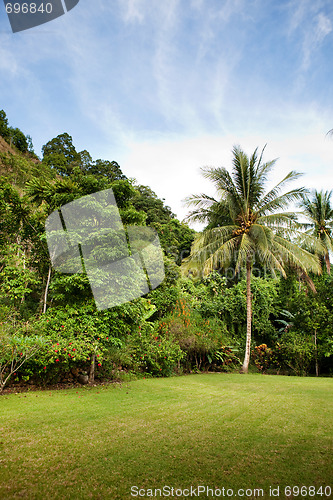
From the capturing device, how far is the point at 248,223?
39.6 ft

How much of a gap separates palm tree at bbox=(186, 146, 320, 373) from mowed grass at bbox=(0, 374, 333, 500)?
6.39 metres

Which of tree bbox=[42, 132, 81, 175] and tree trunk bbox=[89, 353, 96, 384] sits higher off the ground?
tree bbox=[42, 132, 81, 175]

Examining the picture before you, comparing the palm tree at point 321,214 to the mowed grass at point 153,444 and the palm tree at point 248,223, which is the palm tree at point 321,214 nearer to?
the palm tree at point 248,223

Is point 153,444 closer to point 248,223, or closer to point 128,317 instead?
point 128,317

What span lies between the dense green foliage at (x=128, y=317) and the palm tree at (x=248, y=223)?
0.77 meters

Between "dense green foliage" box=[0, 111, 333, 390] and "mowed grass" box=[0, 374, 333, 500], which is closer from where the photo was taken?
"mowed grass" box=[0, 374, 333, 500]

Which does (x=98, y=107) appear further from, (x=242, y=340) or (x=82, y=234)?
(x=242, y=340)

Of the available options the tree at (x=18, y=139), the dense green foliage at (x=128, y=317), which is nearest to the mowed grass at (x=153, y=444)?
the dense green foliage at (x=128, y=317)

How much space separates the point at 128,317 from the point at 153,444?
499cm

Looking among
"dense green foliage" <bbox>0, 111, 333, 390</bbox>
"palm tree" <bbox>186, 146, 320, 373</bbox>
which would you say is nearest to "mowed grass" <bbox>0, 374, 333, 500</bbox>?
"dense green foliage" <bbox>0, 111, 333, 390</bbox>

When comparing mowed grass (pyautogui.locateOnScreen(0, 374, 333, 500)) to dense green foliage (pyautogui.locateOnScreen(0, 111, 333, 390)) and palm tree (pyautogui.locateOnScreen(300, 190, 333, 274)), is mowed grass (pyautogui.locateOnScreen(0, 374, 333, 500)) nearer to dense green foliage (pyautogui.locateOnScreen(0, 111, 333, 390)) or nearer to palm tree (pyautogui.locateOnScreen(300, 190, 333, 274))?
dense green foliage (pyautogui.locateOnScreen(0, 111, 333, 390))

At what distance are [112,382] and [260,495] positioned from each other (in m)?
5.99

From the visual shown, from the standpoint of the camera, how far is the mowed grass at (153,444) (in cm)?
239

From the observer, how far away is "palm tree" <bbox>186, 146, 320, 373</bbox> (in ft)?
37.3
